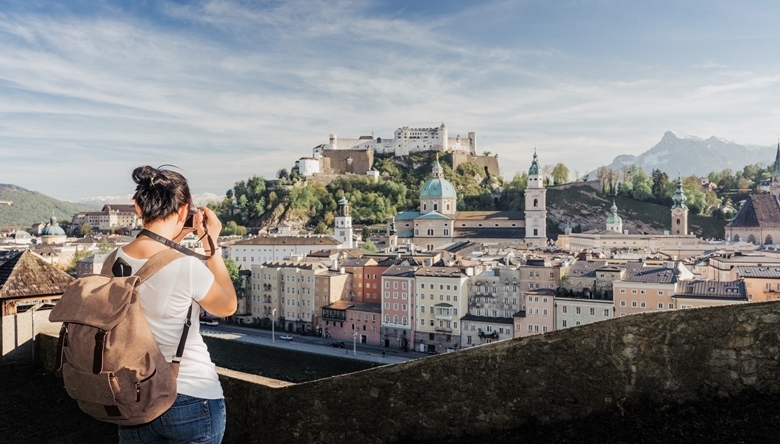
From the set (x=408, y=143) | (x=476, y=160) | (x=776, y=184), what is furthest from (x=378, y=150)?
(x=776, y=184)

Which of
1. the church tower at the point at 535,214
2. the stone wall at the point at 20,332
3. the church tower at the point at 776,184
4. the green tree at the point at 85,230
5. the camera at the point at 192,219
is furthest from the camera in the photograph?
the green tree at the point at 85,230

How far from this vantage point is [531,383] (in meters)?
4.95

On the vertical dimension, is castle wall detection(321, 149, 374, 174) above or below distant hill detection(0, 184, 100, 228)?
above

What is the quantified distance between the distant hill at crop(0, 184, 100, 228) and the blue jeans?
14941 cm

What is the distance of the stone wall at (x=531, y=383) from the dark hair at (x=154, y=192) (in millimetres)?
3007

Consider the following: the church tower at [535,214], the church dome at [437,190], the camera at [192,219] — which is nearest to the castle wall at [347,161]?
the church dome at [437,190]

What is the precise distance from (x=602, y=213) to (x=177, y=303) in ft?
279

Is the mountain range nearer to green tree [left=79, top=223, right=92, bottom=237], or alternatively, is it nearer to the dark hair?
green tree [left=79, top=223, right=92, bottom=237]

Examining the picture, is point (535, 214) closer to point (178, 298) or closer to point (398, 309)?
point (398, 309)

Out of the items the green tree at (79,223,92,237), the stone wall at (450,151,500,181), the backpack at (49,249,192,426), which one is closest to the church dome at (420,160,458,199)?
the stone wall at (450,151,500,181)

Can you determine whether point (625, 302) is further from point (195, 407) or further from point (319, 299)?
point (195, 407)

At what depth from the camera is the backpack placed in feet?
7.91

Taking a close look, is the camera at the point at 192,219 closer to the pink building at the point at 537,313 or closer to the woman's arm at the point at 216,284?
the woman's arm at the point at 216,284

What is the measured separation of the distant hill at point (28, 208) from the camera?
140500 millimetres
